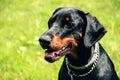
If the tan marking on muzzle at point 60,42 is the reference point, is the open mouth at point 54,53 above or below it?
below

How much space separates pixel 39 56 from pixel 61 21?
2.61 metres

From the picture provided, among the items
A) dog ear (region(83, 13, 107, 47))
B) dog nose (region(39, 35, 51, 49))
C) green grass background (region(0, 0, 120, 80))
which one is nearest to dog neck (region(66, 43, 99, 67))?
dog ear (region(83, 13, 107, 47))

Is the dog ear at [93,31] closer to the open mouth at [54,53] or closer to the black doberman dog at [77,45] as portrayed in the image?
the black doberman dog at [77,45]

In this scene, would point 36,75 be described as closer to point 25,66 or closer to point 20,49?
point 25,66

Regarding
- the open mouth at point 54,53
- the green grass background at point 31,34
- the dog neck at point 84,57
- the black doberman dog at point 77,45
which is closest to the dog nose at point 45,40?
the black doberman dog at point 77,45

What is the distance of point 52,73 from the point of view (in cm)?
725

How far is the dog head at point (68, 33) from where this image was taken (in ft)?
17.0

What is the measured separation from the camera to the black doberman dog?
5.24m

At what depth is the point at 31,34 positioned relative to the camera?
28.4 ft

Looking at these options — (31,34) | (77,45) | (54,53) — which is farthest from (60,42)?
(31,34)

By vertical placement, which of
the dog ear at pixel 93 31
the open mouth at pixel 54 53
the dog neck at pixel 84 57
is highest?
the dog ear at pixel 93 31

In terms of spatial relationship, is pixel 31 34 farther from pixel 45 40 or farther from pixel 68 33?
pixel 45 40

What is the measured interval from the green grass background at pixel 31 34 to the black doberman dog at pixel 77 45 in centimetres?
161

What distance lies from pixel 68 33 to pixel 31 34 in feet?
11.2
